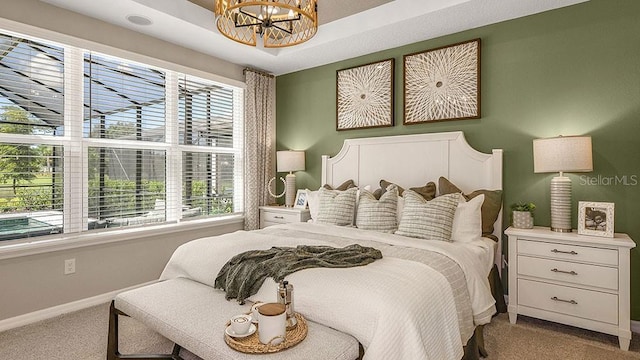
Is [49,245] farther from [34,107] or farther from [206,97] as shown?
[206,97]

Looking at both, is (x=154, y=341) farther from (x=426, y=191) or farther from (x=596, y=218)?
(x=596, y=218)

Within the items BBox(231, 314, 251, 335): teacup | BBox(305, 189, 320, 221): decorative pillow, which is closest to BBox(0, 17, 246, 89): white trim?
BBox(305, 189, 320, 221): decorative pillow

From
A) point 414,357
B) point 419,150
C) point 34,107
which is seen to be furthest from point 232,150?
point 414,357

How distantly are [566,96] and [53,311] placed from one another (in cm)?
469

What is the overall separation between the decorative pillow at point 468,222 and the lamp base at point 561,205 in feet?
1.81

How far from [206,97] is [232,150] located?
28.6 inches

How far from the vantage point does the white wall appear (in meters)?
2.68

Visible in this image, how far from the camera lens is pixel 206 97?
411 cm

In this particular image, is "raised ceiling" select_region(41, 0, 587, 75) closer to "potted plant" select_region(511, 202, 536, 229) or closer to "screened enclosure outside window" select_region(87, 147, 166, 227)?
"screened enclosure outside window" select_region(87, 147, 166, 227)

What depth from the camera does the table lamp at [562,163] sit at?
8.19 ft

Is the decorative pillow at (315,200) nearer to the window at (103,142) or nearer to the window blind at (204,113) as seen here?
the window at (103,142)

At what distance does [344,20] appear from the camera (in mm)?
3508

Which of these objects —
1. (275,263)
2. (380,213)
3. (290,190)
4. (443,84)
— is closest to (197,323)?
(275,263)

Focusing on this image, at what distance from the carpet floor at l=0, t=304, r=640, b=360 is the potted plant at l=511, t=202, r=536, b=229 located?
777 mm
